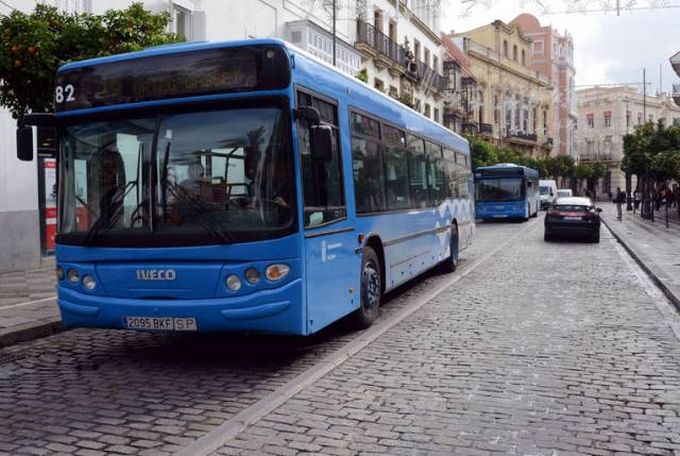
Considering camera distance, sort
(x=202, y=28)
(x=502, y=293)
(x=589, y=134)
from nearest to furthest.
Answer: (x=502, y=293) < (x=202, y=28) < (x=589, y=134)

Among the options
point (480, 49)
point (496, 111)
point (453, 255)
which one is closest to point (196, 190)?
point (453, 255)

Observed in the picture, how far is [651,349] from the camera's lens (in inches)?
287

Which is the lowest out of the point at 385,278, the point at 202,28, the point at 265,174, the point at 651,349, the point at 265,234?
the point at 651,349

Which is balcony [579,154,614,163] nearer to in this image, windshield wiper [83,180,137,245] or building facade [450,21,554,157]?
building facade [450,21,554,157]

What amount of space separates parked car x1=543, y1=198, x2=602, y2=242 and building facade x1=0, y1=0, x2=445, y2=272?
303 inches

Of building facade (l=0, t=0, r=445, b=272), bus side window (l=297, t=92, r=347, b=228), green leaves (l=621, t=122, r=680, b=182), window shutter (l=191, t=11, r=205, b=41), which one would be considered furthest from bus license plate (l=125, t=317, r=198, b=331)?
green leaves (l=621, t=122, r=680, b=182)

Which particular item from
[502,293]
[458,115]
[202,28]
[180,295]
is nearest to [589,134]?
[458,115]

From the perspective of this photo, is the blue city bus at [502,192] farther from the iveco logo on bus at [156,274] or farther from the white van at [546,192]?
the iveco logo on bus at [156,274]

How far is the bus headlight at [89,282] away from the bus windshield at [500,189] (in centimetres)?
3039

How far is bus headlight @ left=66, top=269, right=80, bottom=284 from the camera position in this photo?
6.54 metres

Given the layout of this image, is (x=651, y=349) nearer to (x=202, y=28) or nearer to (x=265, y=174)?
(x=265, y=174)

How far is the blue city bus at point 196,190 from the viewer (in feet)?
19.8

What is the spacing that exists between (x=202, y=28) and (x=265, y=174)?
15158 mm

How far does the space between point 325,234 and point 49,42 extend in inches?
202
